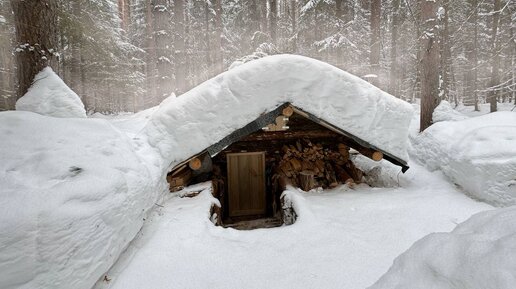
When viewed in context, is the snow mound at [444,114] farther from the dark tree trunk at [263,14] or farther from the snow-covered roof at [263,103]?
the dark tree trunk at [263,14]

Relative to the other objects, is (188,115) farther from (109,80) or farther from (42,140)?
(109,80)

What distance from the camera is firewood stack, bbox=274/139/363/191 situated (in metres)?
6.41

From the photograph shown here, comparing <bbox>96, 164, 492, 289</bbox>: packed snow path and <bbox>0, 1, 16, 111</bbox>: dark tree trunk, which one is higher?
<bbox>0, 1, 16, 111</bbox>: dark tree trunk

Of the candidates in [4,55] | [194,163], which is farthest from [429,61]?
[4,55]

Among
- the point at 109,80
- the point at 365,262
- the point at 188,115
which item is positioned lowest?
the point at 365,262

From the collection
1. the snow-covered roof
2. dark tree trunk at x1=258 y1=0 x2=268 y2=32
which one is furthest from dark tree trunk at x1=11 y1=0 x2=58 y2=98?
dark tree trunk at x1=258 y1=0 x2=268 y2=32

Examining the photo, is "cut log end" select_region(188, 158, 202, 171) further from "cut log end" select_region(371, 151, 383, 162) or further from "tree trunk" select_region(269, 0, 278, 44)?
"tree trunk" select_region(269, 0, 278, 44)

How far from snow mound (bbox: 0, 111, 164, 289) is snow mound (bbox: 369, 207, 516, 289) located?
2.36 meters

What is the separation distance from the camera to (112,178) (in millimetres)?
2980

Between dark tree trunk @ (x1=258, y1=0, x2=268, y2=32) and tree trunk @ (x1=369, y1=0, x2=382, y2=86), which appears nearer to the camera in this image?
tree trunk @ (x1=369, y1=0, x2=382, y2=86)

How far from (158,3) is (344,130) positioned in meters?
16.5

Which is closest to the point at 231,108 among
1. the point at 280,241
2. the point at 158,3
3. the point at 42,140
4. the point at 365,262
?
the point at 280,241

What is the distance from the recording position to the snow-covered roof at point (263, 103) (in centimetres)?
500

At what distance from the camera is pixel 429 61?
722 centimetres
